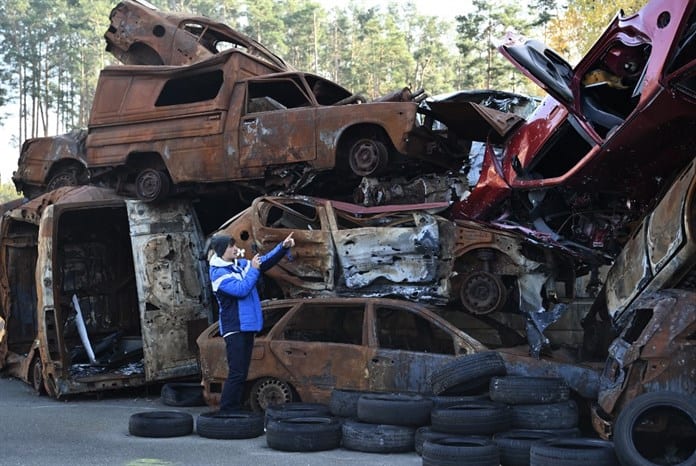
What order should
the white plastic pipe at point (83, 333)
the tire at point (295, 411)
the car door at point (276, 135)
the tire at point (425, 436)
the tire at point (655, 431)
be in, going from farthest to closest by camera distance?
the white plastic pipe at point (83, 333)
the car door at point (276, 135)
the tire at point (295, 411)
the tire at point (425, 436)
the tire at point (655, 431)

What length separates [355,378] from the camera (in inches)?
299

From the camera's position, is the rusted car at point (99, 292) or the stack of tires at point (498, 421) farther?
the rusted car at point (99, 292)

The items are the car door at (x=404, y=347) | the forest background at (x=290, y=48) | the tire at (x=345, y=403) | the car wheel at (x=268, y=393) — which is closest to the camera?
the tire at (x=345, y=403)

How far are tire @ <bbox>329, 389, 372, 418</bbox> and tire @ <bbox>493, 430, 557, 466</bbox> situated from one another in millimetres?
1419

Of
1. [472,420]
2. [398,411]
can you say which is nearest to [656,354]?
[472,420]

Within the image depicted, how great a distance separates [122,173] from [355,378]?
6.01m

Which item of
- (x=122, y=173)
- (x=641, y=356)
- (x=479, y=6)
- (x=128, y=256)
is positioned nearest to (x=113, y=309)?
(x=128, y=256)

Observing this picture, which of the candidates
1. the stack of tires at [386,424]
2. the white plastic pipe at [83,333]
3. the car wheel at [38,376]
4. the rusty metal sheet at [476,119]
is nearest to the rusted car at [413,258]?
the rusty metal sheet at [476,119]

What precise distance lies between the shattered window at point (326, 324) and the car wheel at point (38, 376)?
12.6 feet

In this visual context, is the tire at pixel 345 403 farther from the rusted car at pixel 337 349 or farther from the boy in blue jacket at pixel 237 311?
the boy in blue jacket at pixel 237 311

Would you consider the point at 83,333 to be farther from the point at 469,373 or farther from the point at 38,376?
the point at 469,373

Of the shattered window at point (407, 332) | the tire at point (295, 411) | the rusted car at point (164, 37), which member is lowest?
the tire at point (295, 411)

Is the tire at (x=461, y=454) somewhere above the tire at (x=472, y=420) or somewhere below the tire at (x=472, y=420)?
below

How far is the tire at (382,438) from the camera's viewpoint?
659 centimetres
